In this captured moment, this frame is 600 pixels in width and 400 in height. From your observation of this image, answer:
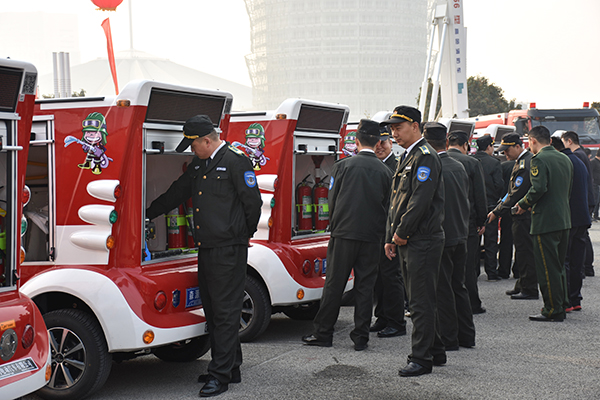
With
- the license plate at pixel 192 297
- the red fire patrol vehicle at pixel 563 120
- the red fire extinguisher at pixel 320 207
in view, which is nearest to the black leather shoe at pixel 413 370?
the license plate at pixel 192 297

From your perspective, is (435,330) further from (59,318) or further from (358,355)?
(59,318)

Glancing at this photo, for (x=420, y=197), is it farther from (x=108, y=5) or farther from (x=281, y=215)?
(x=108, y=5)

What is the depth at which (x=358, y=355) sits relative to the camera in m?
5.82

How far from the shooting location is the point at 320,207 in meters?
7.41

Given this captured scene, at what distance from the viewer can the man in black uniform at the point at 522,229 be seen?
7.86 m

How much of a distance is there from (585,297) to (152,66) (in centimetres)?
15495

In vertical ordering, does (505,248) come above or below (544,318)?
above

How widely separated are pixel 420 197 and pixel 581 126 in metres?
17.6

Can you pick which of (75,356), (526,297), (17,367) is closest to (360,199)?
(75,356)

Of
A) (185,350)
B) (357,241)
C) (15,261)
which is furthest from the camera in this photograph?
(357,241)

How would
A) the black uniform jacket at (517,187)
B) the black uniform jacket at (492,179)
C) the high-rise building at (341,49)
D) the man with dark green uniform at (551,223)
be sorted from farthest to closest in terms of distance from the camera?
the high-rise building at (341,49) < the black uniform jacket at (492,179) < the black uniform jacket at (517,187) < the man with dark green uniform at (551,223)

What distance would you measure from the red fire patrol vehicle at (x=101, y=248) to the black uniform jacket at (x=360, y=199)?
1.63 m

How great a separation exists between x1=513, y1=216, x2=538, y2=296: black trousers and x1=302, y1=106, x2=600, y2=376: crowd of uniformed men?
0.01m

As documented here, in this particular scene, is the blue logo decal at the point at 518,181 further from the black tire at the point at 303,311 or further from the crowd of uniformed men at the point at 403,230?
the black tire at the point at 303,311
